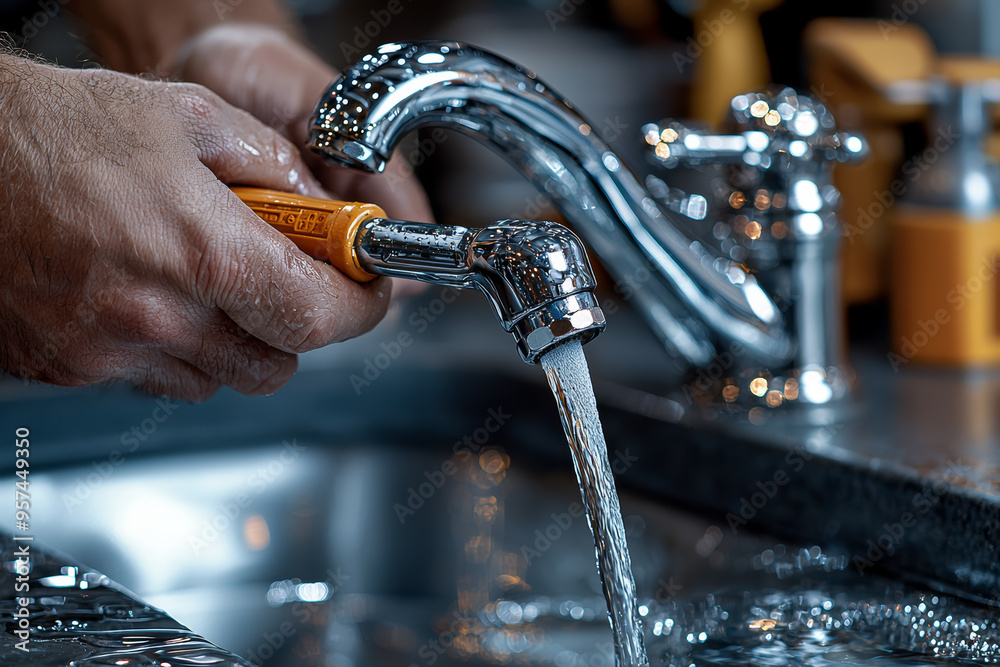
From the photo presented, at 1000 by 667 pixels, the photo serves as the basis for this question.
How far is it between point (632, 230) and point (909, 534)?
190 millimetres

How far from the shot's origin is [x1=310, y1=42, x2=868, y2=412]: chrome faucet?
363mm

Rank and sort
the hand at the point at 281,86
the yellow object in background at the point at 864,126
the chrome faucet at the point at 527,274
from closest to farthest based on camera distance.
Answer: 1. the chrome faucet at the point at 527,274
2. the hand at the point at 281,86
3. the yellow object in background at the point at 864,126

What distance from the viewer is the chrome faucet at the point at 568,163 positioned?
1.19ft

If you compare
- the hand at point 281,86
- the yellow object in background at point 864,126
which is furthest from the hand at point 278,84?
the yellow object in background at point 864,126

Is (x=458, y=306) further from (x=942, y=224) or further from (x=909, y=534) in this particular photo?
(x=909, y=534)

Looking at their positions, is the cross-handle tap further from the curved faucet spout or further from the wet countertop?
the wet countertop

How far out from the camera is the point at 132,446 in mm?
653

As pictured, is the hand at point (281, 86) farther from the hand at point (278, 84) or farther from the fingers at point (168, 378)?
the fingers at point (168, 378)

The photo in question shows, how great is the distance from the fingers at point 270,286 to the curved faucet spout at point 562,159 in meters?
0.04

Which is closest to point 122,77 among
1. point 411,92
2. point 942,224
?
point 411,92

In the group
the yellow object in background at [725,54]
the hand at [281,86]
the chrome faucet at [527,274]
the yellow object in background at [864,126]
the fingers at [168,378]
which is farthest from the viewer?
the yellow object in background at [725,54]

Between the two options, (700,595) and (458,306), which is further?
(458,306)

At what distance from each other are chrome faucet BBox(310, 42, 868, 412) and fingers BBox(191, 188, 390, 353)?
4 cm

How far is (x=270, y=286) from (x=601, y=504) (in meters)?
0.14
